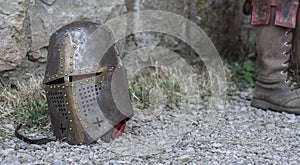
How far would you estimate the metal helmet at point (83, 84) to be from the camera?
214 cm

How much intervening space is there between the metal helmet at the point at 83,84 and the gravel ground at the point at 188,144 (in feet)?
0.25

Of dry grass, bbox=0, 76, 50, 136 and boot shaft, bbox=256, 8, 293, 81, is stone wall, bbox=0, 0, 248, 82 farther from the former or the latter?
boot shaft, bbox=256, 8, 293, 81

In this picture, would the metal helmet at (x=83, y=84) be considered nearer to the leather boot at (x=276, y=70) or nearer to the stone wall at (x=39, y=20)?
the stone wall at (x=39, y=20)

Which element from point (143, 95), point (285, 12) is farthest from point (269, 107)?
point (143, 95)

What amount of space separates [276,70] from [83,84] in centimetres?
109

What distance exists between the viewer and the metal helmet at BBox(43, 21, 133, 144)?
84.3 inches

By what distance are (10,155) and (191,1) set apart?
64.7 inches

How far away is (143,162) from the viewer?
2.04 metres

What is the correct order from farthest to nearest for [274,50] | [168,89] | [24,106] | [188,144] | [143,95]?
[168,89], [143,95], [274,50], [24,106], [188,144]

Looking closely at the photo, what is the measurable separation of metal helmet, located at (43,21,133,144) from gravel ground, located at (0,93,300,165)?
75 mm

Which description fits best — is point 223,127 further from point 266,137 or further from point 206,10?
point 206,10

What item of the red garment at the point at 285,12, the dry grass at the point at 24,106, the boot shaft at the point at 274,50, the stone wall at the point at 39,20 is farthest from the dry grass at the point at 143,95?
the red garment at the point at 285,12

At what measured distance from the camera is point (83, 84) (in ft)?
7.05

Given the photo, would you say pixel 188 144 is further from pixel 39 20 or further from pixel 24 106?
pixel 39 20
